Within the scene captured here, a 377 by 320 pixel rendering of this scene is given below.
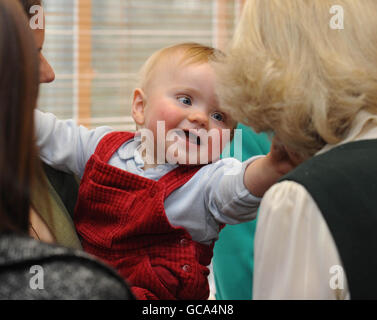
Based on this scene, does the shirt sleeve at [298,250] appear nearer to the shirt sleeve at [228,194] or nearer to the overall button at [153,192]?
the shirt sleeve at [228,194]

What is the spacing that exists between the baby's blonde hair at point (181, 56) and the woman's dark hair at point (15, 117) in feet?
2.29

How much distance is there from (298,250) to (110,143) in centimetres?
73

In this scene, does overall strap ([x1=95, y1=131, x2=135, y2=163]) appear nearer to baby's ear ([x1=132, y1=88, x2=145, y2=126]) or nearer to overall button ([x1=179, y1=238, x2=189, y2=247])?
baby's ear ([x1=132, y1=88, x2=145, y2=126])

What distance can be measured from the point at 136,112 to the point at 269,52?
609mm

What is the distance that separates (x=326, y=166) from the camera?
33.9 inches

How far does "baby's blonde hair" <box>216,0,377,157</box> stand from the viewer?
93 centimetres

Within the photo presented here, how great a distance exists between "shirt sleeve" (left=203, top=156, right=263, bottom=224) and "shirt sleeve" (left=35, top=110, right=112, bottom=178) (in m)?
0.31

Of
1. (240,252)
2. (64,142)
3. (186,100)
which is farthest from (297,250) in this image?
(240,252)

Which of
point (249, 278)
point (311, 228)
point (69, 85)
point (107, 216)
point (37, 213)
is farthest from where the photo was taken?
point (69, 85)

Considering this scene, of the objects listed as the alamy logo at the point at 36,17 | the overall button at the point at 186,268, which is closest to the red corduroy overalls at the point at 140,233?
the overall button at the point at 186,268

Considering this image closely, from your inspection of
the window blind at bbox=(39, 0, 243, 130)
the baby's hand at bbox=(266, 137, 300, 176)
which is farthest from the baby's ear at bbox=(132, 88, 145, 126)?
the window blind at bbox=(39, 0, 243, 130)

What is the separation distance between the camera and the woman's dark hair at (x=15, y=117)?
71cm
